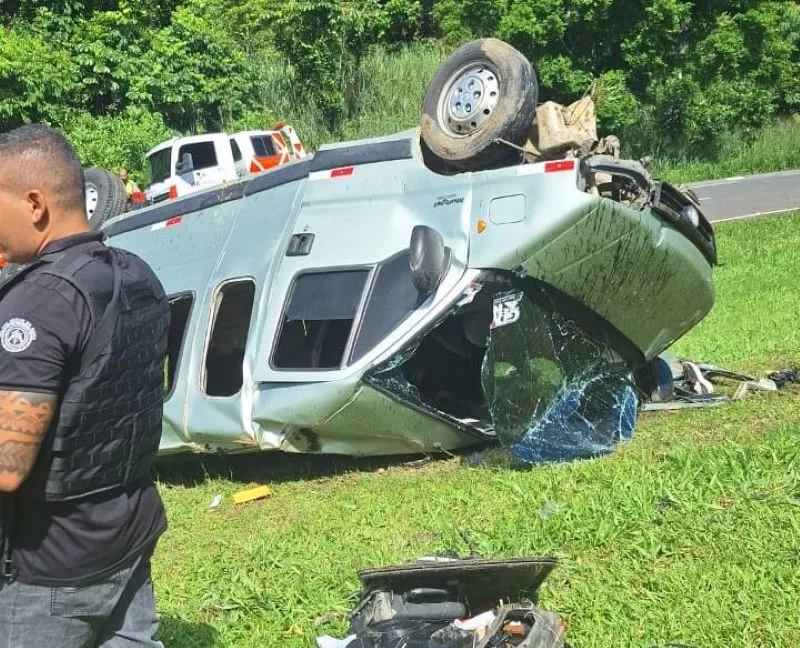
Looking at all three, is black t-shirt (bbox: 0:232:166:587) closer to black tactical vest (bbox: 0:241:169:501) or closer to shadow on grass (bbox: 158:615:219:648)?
black tactical vest (bbox: 0:241:169:501)

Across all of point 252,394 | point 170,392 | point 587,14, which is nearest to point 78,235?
point 252,394

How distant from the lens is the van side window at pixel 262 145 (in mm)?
17906

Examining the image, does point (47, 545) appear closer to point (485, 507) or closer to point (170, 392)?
point (485, 507)

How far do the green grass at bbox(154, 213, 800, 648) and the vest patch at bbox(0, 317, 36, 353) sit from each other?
228 cm

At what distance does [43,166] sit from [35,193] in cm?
7

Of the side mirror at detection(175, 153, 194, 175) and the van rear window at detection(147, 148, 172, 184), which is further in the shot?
the van rear window at detection(147, 148, 172, 184)

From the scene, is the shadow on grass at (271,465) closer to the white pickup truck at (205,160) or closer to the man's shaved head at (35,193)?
the man's shaved head at (35,193)

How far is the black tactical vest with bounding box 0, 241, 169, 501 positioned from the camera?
90.5 inches

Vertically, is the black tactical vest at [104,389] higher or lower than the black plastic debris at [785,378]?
higher

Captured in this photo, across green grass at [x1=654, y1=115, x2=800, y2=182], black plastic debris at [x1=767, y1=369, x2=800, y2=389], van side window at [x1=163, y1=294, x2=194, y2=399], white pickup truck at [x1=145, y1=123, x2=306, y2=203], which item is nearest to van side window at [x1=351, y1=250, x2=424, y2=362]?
van side window at [x1=163, y1=294, x2=194, y2=399]

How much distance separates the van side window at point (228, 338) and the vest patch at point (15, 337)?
12.9 ft

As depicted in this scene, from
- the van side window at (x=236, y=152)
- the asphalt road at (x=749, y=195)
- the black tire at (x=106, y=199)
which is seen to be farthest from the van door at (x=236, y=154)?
the asphalt road at (x=749, y=195)

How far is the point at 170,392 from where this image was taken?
6445 millimetres

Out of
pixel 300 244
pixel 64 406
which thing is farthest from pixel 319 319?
pixel 64 406
